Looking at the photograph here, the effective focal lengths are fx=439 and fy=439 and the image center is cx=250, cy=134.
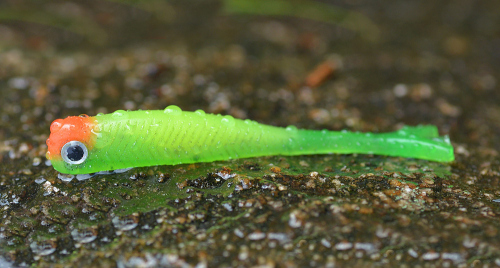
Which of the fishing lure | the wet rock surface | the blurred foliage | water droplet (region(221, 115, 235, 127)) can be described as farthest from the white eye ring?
the blurred foliage

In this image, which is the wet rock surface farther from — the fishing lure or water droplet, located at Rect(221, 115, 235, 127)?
water droplet, located at Rect(221, 115, 235, 127)

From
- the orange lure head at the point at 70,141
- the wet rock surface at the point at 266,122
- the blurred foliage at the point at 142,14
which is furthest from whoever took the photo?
the blurred foliage at the point at 142,14

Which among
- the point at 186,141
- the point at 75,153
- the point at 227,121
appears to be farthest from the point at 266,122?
the point at 75,153

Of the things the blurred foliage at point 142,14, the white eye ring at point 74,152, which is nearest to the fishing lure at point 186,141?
the white eye ring at point 74,152

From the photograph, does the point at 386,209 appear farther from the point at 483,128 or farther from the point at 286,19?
the point at 286,19

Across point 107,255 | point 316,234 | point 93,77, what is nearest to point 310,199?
point 316,234

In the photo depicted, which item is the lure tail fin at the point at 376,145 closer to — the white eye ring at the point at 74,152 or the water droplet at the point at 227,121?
the water droplet at the point at 227,121

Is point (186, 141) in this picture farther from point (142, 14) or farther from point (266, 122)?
point (142, 14)
